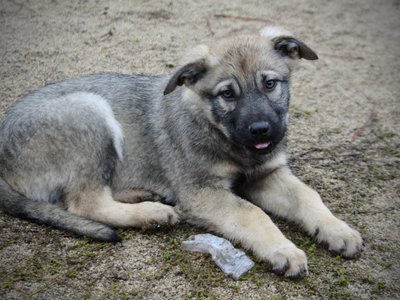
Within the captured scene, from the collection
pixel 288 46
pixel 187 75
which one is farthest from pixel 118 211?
pixel 288 46

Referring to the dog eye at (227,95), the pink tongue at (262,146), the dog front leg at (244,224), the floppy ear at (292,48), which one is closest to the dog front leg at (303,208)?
the dog front leg at (244,224)

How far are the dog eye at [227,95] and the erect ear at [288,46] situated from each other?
1.75 feet

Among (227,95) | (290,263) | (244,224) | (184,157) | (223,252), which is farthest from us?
(184,157)

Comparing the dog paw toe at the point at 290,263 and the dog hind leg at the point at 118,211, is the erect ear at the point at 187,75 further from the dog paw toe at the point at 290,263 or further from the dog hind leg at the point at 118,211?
the dog paw toe at the point at 290,263

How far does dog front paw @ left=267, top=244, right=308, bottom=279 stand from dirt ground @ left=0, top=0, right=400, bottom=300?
59 mm

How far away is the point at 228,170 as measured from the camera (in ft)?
11.4

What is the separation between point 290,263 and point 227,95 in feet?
3.86

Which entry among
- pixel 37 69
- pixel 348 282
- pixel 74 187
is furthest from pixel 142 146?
pixel 37 69

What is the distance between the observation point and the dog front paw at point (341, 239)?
3.11 metres

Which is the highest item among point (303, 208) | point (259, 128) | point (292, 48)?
point (292, 48)

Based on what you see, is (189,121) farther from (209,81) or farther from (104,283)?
(104,283)

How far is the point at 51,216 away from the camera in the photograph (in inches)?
126

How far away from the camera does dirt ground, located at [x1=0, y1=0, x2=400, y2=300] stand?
2904mm

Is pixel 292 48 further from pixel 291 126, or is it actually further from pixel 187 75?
pixel 291 126
